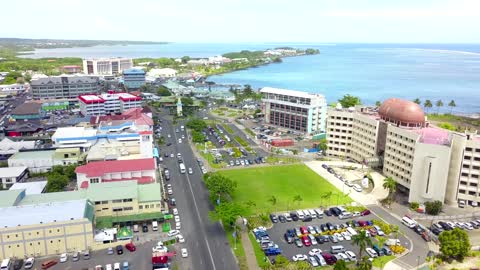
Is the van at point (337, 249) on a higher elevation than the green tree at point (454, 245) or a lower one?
lower

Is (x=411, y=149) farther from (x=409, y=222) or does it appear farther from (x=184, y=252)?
(x=184, y=252)

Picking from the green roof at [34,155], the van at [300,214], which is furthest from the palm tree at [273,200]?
the green roof at [34,155]

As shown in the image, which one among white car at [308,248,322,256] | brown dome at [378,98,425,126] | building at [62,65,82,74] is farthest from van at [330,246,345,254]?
building at [62,65,82,74]

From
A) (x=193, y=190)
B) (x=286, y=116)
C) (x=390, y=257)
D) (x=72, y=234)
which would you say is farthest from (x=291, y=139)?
(x=72, y=234)

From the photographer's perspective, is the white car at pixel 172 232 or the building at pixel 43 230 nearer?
the building at pixel 43 230

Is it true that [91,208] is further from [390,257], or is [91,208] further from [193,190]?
[390,257]

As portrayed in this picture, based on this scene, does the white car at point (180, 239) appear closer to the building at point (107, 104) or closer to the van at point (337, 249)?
the van at point (337, 249)
